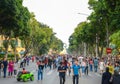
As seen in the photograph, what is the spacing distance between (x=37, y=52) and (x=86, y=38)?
61.6m

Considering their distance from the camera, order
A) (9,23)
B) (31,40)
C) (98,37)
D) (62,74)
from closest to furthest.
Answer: (62,74)
(9,23)
(98,37)
(31,40)

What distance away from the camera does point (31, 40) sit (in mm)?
114000

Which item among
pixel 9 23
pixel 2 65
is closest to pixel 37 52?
pixel 9 23

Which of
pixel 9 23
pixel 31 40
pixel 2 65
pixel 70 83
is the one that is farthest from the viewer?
pixel 31 40

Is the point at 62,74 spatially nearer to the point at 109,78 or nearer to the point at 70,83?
the point at 70,83

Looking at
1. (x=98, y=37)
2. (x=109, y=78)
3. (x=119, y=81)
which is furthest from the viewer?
(x=98, y=37)

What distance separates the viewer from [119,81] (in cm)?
1606

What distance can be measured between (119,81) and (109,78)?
1743 millimetres

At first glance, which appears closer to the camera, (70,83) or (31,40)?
(70,83)

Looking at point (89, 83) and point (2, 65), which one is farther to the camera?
point (2, 65)

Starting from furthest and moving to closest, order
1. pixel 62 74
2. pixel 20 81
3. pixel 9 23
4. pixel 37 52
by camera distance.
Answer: pixel 37 52
pixel 9 23
pixel 20 81
pixel 62 74

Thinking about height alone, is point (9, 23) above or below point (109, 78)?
above

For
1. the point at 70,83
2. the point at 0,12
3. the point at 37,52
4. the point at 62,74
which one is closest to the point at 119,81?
the point at 62,74

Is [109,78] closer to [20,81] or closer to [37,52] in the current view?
[20,81]
